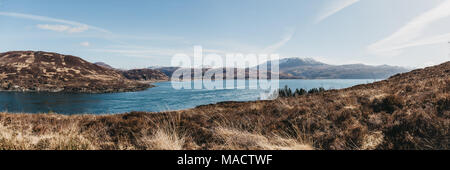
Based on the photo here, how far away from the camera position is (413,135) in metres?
4.66

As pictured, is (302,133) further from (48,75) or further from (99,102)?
(48,75)

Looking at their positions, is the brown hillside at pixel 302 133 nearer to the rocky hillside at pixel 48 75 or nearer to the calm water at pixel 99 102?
the calm water at pixel 99 102

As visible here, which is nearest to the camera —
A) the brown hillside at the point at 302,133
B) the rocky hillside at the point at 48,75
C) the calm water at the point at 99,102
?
the brown hillside at the point at 302,133

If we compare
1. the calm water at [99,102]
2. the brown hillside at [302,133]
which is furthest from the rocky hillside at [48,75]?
the brown hillside at [302,133]

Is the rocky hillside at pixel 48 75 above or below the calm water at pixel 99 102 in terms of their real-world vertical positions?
above

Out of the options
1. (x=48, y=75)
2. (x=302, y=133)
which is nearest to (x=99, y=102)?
(x=302, y=133)

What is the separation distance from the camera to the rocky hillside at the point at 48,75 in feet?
262

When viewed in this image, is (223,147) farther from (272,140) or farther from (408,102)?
(408,102)

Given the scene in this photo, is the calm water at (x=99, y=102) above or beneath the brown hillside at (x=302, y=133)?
beneath

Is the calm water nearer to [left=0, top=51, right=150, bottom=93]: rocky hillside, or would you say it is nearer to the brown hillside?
[left=0, top=51, right=150, bottom=93]: rocky hillside

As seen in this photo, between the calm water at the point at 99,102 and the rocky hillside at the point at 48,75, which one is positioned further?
the rocky hillside at the point at 48,75

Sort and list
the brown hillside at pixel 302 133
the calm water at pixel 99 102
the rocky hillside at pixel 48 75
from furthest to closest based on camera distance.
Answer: the rocky hillside at pixel 48 75, the calm water at pixel 99 102, the brown hillside at pixel 302 133

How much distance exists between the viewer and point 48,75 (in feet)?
308

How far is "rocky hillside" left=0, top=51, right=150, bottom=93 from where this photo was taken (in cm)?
7981
